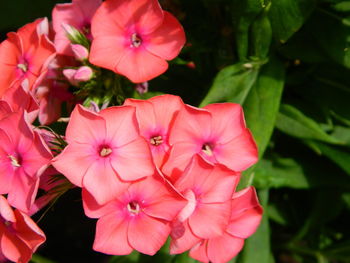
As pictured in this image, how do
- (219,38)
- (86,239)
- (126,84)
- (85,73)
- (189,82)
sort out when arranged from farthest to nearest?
(86,239) → (189,82) → (219,38) → (126,84) → (85,73)

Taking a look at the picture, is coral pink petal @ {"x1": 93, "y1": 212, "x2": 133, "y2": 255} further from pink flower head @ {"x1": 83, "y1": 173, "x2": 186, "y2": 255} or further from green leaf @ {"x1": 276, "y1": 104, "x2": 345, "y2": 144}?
green leaf @ {"x1": 276, "y1": 104, "x2": 345, "y2": 144}

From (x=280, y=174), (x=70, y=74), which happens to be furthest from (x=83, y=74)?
(x=280, y=174)

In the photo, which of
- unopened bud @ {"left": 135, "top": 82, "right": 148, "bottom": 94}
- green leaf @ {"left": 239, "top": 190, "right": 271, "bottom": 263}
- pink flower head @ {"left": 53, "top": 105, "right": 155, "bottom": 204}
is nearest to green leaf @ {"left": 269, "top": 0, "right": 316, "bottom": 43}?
unopened bud @ {"left": 135, "top": 82, "right": 148, "bottom": 94}

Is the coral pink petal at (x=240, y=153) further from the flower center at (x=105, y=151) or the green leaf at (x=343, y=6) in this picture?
the green leaf at (x=343, y=6)

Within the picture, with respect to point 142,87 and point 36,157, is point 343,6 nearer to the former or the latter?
point 142,87

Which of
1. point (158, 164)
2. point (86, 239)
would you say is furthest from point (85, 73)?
point (86, 239)

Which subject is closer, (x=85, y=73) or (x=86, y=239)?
(x=85, y=73)

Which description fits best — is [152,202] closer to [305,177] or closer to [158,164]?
[158,164]
